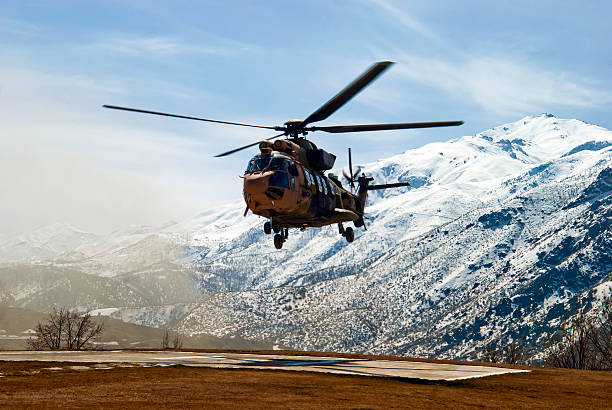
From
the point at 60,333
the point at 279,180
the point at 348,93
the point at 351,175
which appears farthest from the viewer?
the point at 60,333

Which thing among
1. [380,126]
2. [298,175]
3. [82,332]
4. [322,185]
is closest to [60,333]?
[82,332]

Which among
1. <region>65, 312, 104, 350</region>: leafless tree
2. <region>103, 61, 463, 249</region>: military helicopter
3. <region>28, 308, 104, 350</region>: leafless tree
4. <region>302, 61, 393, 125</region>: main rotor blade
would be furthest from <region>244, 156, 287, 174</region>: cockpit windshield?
<region>65, 312, 104, 350</region>: leafless tree

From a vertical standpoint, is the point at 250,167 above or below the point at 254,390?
above

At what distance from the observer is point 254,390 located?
64.3ft

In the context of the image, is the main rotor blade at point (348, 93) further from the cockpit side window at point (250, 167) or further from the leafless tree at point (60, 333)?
the leafless tree at point (60, 333)

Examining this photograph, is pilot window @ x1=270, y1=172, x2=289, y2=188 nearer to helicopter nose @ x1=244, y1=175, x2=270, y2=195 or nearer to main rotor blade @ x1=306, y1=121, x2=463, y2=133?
helicopter nose @ x1=244, y1=175, x2=270, y2=195

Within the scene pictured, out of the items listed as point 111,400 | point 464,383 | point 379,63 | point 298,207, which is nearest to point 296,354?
point 298,207

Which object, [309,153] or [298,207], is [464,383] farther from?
[309,153]

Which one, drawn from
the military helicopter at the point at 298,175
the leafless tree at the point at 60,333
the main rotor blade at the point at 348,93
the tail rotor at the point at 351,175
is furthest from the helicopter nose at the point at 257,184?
the leafless tree at the point at 60,333

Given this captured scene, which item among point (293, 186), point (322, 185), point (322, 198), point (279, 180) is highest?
point (322, 185)

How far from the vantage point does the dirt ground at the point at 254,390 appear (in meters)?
17.0

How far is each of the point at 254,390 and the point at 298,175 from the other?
Answer: 716 inches

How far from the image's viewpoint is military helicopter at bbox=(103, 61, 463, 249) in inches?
1326

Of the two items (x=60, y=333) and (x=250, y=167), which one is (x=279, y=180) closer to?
(x=250, y=167)
